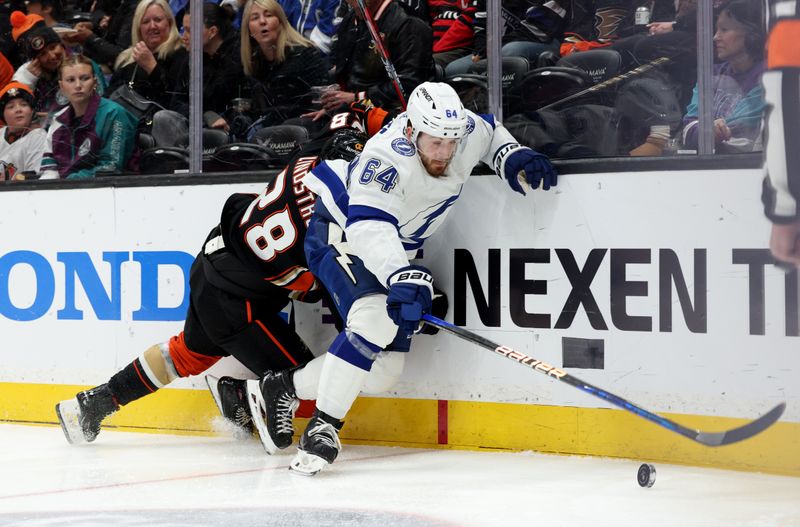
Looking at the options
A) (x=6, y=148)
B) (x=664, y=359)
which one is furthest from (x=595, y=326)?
(x=6, y=148)

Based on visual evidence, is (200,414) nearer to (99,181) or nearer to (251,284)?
(251,284)

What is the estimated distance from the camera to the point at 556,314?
3311 millimetres

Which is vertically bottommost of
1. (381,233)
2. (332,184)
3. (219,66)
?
(381,233)

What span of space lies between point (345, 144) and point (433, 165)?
0.44 metres

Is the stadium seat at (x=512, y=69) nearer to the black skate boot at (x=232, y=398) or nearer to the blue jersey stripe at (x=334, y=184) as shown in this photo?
the blue jersey stripe at (x=334, y=184)

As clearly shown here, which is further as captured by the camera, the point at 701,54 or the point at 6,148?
the point at 6,148

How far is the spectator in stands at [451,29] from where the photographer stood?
352 cm

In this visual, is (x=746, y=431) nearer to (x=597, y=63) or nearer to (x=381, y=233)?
(x=381, y=233)

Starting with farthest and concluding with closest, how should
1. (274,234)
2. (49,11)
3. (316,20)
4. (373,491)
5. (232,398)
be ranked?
(49,11) < (316,20) < (232,398) < (274,234) < (373,491)

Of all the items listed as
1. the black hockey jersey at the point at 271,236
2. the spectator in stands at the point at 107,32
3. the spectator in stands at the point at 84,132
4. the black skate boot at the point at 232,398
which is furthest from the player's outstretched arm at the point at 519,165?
the spectator in stands at the point at 107,32

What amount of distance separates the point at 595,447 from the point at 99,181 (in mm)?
2006

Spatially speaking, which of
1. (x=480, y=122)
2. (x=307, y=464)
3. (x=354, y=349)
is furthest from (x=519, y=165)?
(x=307, y=464)

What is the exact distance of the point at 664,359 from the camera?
3150 mm

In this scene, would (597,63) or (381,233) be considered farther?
(597,63)
